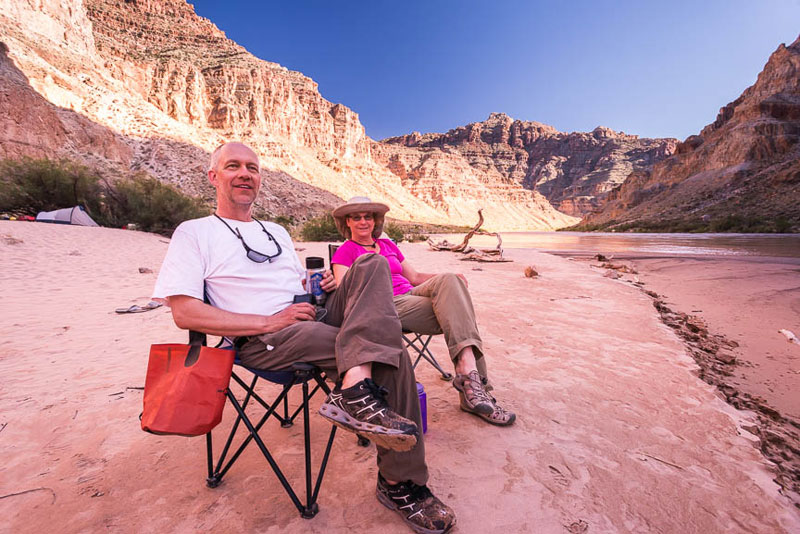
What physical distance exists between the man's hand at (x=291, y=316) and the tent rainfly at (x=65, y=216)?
602 inches

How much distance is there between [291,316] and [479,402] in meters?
1.29

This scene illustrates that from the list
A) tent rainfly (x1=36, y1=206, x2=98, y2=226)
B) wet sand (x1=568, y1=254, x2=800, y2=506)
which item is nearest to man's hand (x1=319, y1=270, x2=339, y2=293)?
wet sand (x1=568, y1=254, x2=800, y2=506)

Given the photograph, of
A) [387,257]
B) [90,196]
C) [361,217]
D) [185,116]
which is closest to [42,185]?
[90,196]

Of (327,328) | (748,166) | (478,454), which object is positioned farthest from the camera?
(748,166)

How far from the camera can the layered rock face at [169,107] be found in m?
26.5

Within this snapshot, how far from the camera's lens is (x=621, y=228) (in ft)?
146

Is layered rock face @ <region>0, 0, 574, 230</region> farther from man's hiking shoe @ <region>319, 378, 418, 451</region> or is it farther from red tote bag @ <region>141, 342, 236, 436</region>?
man's hiking shoe @ <region>319, 378, 418, 451</region>

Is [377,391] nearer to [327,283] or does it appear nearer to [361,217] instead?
[327,283]

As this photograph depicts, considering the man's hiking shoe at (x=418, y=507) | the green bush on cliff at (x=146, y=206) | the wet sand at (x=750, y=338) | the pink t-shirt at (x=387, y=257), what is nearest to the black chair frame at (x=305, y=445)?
the man's hiking shoe at (x=418, y=507)

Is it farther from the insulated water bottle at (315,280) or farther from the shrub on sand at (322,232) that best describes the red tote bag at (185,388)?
the shrub on sand at (322,232)

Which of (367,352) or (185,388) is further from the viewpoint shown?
(367,352)

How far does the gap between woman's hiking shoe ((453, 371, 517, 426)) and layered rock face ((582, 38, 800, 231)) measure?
107ft

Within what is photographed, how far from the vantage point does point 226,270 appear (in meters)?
1.74

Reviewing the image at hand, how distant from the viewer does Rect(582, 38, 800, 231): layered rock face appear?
1201 inches
